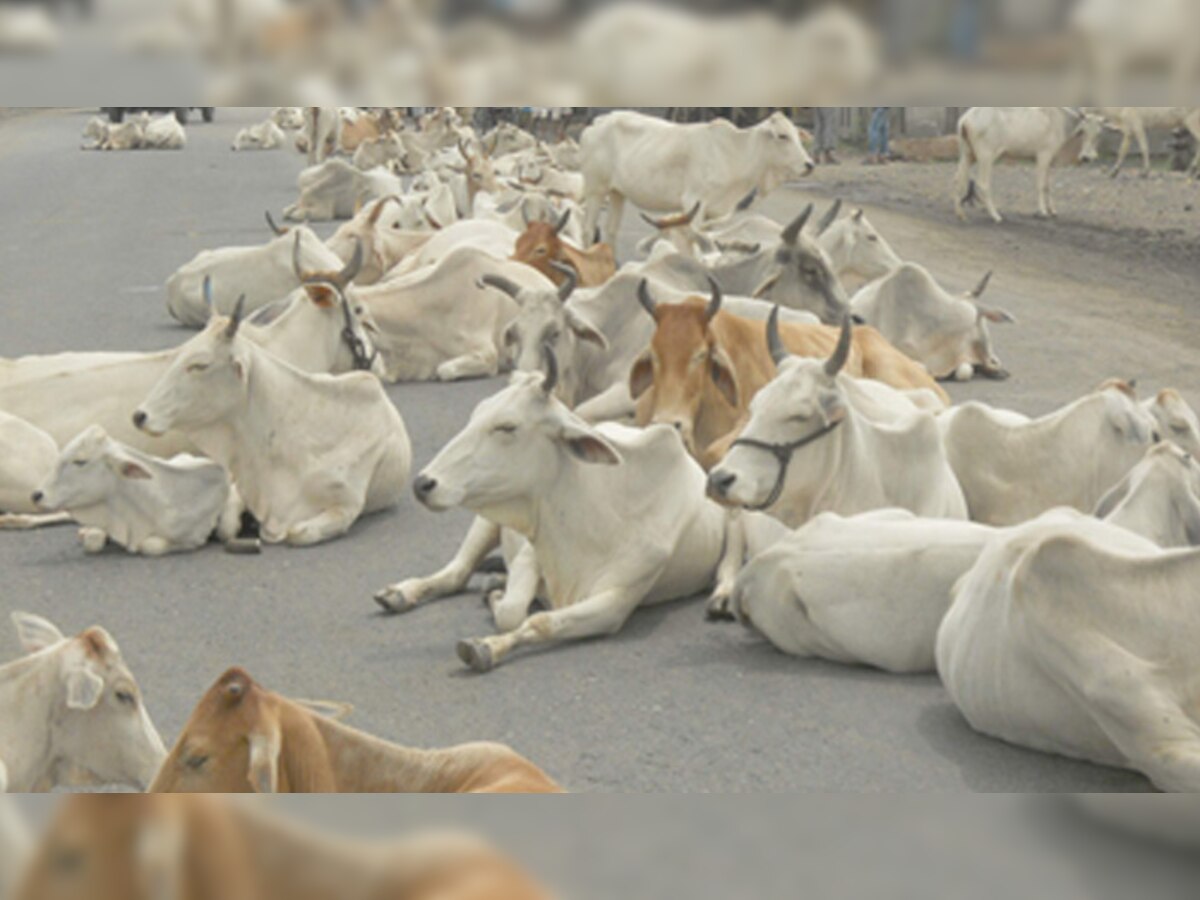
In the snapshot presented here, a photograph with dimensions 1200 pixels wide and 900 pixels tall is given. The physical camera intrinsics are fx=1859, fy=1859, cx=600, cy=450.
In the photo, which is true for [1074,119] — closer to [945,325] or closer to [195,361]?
[945,325]

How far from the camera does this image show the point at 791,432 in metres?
5.89

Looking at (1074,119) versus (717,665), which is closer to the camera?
(717,665)

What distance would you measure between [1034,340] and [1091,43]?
Answer: 11732mm

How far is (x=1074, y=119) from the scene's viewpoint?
21500mm

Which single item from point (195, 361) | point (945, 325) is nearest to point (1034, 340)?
point (945, 325)

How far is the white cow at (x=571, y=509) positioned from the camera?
5.77m

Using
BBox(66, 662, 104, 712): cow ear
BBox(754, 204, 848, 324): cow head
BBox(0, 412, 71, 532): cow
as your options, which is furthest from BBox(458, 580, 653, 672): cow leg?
BBox(754, 204, 848, 324): cow head

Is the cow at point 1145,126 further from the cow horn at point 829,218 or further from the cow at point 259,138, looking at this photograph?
the cow at point 259,138

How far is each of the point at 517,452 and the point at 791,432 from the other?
2.85 ft

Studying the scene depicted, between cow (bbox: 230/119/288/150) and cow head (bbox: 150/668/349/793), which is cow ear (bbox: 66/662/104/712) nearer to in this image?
cow head (bbox: 150/668/349/793)

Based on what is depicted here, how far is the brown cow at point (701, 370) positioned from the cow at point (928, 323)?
10.7 feet

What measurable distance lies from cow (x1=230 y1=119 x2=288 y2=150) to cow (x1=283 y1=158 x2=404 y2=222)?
1193 centimetres

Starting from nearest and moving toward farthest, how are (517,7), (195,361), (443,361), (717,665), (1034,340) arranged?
(517,7)
(717,665)
(195,361)
(443,361)
(1034,340)

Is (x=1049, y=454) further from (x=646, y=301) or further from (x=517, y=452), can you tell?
(x=517, y=452)
